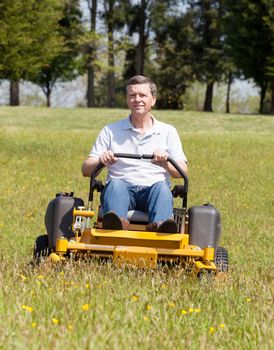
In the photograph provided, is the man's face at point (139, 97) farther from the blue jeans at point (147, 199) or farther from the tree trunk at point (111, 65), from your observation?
the tree trunk at point (111, 65)

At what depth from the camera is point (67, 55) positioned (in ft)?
179

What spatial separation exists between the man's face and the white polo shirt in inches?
8.0

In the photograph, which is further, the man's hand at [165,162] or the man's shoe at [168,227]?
the man's hand at [165,162]

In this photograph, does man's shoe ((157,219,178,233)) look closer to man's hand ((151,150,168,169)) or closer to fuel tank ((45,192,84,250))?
man's hand ((151,150,168,169))

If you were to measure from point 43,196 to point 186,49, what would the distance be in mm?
42172

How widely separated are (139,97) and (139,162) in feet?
1.70

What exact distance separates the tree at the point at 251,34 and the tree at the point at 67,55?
1067cm

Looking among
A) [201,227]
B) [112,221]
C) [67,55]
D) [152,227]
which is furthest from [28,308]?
[67,55]

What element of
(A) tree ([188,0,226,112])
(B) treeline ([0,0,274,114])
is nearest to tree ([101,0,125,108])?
(B) treeline ([0,0,274,114])

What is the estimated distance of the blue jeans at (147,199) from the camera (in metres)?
6.24

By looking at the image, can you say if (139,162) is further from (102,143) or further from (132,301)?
(132,301)

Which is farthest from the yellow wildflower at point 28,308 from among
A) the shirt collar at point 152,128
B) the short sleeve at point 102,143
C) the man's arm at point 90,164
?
the shirt collar at point 152,128

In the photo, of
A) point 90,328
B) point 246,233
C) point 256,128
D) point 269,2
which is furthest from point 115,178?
point 269,2

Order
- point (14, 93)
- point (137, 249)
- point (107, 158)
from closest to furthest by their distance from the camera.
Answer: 1. point (137, 249)
2. point (107, 158)
3. point (14, 93)
